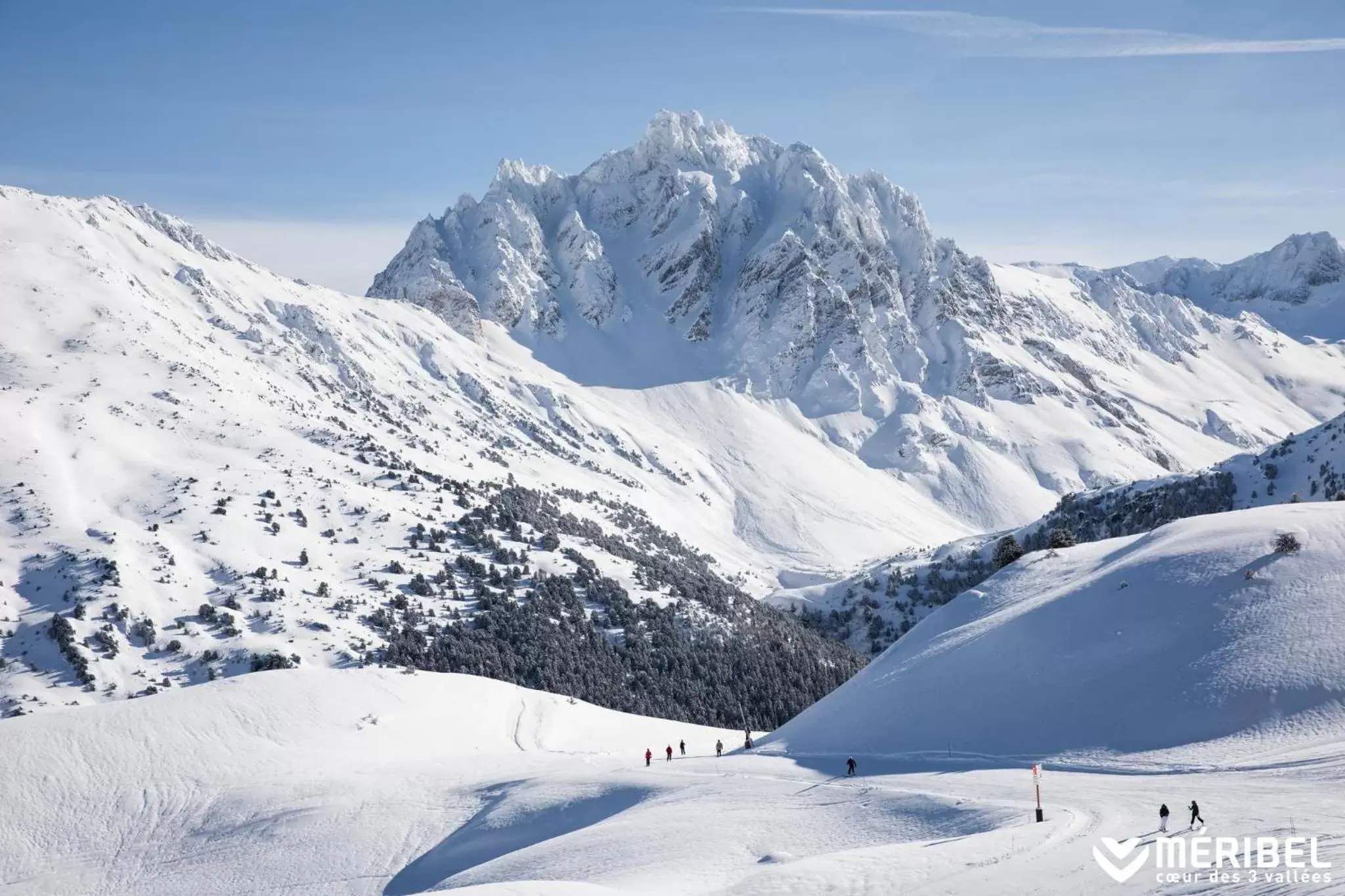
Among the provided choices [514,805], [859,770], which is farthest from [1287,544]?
[514,805]

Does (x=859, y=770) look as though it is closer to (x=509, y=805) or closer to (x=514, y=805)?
(x=514, y=805)

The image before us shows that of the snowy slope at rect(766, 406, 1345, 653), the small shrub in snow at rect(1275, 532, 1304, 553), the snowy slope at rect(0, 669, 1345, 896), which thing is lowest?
the snowy slope at rect(0, 669, 1345, 896)

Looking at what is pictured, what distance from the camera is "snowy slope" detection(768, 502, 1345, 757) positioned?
5375 cm

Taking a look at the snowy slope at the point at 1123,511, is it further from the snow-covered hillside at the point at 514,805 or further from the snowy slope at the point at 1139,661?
the snow-covered hillside at the point at 514,805

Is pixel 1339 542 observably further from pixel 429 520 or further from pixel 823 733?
pixel 429 520

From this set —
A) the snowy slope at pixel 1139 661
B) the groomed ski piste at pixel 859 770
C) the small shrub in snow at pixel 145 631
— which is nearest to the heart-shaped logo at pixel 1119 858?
the groomed ski piste at pixel 859 770

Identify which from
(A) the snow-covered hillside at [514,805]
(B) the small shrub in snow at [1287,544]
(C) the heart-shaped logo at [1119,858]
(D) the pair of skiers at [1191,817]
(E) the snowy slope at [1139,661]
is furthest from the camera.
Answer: (B) the small shrub in snow at [1287,544]

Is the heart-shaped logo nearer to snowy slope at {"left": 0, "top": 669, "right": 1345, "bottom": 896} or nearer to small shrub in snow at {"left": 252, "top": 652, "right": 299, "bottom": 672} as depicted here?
snowy slope at {"left": 0, "top": 669, "right": 1345, "bottom": 896}

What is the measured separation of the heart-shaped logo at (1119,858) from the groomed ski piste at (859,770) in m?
0.32

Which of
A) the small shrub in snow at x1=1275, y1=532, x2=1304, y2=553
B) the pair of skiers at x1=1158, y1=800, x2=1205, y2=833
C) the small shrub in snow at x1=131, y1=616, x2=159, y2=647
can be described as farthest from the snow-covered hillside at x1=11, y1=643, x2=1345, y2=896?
the small shrub in snow at x1=131, y1=616, x2=159, y2=647

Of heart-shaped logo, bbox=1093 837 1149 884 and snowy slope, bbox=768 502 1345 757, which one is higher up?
snowy slope, bbox=768 502 1345 757

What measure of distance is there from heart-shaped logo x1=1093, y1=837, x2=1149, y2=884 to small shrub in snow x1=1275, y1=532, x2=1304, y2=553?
3949 cm

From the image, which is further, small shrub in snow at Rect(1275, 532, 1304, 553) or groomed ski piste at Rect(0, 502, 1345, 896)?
small shrub in snow at Rect(1275, 532, 1304, 553)

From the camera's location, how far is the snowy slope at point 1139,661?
53750mm
